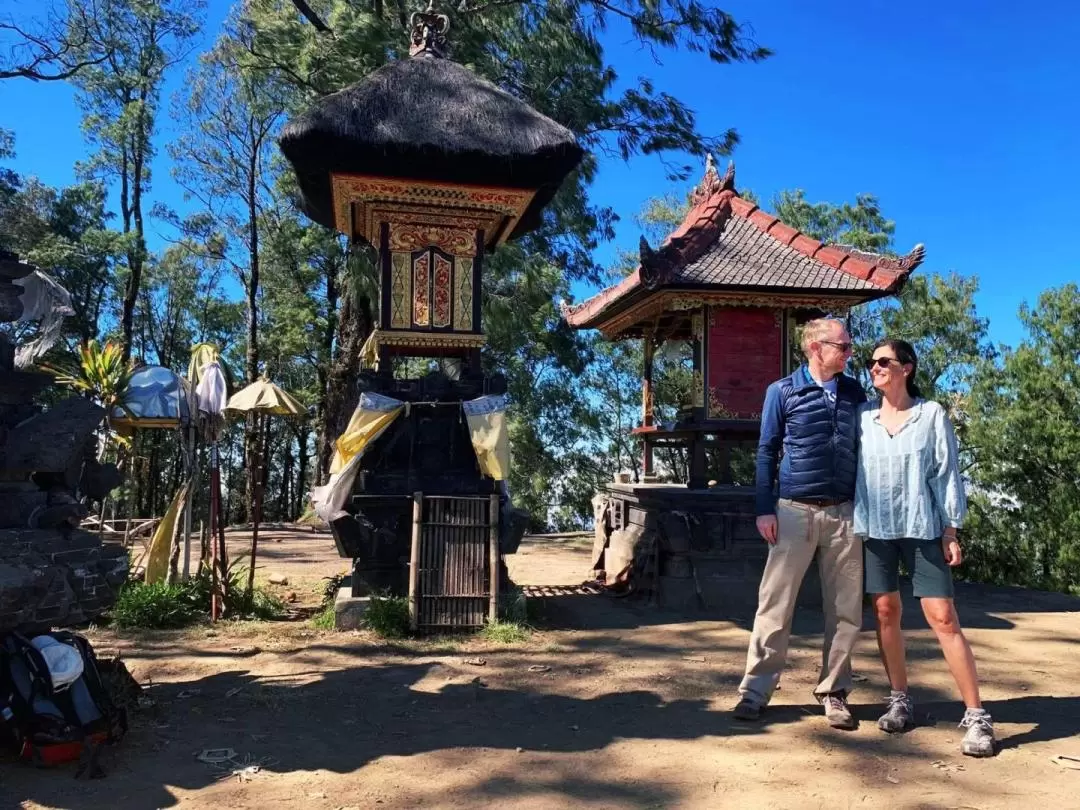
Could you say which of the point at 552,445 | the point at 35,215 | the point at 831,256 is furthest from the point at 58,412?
the point at 35,215

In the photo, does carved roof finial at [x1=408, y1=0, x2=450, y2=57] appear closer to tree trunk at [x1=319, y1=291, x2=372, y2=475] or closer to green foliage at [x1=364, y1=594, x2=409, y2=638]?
green foliage at [x1=364, y1=594, x2=409, y2=638]

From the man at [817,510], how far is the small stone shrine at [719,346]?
3553mm

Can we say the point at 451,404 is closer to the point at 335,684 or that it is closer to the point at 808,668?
the point at 335,684

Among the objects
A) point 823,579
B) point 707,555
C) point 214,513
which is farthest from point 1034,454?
point 214,513

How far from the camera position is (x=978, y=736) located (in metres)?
3.57

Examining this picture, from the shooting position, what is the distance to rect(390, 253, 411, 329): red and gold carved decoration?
Result: 721 cm

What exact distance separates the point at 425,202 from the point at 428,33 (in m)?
1.96

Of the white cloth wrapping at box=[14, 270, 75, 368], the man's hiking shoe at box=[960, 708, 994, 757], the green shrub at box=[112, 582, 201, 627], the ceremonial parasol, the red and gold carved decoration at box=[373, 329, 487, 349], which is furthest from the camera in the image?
the red and gold carved decoration at box=[373, 329, 487, 349]

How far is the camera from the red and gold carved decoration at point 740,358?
864cm

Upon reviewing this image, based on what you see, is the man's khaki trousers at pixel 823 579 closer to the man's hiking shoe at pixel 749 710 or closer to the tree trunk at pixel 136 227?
the man's hiking shoe at pixel 749 710

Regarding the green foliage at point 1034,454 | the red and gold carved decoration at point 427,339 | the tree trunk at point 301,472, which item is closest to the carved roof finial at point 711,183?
the red and gold carved decoration at point 427,339

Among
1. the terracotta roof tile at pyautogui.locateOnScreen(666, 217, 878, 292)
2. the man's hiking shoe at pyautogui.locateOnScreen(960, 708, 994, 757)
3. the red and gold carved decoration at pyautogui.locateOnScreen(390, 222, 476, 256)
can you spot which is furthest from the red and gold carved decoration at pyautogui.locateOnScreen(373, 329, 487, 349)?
the man's hiking shoe at pyautogui.locateOnScreen(960, 708, 994, 757)

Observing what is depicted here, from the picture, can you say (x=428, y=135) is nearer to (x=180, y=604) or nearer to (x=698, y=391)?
(x=698, y=391)

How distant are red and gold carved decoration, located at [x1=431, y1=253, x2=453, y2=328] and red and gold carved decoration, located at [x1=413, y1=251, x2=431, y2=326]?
0.06m
